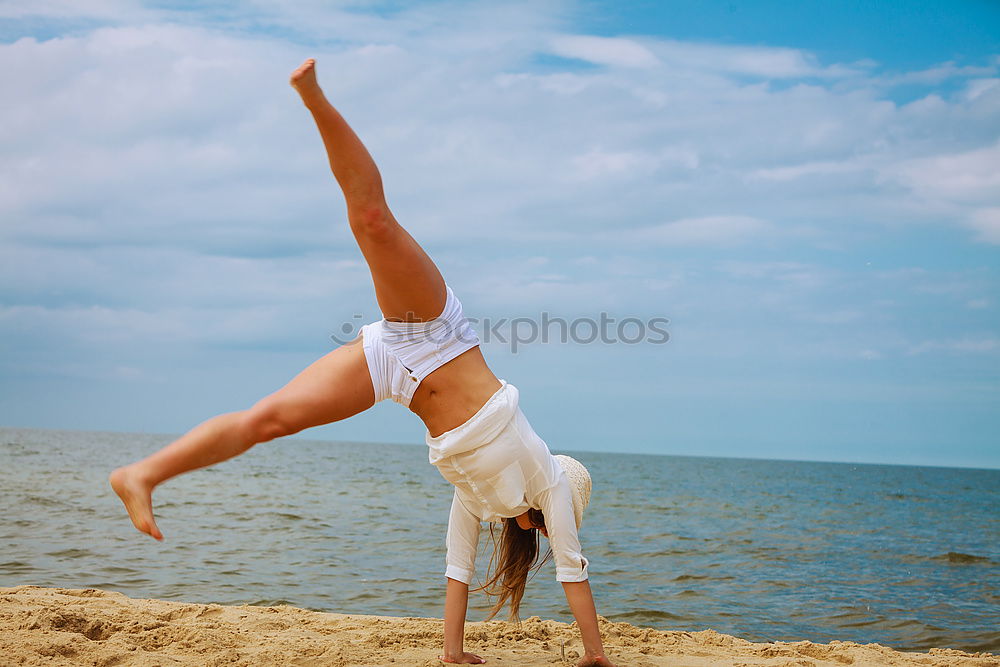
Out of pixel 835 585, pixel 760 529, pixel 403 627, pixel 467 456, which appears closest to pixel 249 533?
pixel 403 627

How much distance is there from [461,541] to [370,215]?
6.33 feet

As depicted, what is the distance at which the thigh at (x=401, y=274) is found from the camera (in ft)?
9.95

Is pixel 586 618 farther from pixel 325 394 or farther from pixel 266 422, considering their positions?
pixel 266 422

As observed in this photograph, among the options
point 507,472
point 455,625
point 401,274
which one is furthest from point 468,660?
point 401,274

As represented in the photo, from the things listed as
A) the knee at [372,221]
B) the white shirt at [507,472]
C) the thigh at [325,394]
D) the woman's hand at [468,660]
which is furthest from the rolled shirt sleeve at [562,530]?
the knee at [372,221]

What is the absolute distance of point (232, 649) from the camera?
13.8ft

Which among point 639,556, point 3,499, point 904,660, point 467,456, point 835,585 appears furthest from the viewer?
point 3,499

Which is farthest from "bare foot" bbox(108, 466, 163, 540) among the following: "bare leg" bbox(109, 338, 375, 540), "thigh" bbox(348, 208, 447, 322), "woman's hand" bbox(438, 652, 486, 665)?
"woman's hand" bbox(438, 652, 486, 665)

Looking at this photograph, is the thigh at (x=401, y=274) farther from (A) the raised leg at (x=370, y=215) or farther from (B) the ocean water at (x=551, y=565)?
(B) the ocean water at (x=551, y=565)

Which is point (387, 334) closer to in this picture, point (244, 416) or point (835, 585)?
point (244, 416)

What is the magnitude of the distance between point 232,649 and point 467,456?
179cm

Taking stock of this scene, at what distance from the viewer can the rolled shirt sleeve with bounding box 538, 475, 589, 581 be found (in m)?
3.80

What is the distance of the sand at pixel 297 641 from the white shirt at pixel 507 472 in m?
0.87

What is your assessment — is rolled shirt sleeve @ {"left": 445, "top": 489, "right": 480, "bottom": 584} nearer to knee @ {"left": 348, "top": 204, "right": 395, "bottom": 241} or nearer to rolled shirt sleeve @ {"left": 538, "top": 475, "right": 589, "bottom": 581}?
Answer: rolled shirt sleeve @ {"left": 538, "top": 475, "right": 589, "bottom": 581}
